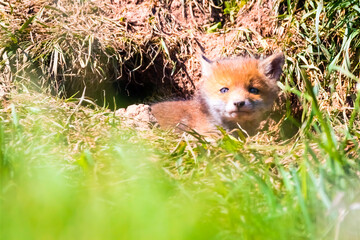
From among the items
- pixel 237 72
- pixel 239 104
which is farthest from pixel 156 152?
pixel 237 72

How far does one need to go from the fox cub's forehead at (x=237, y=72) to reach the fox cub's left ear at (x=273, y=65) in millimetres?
79

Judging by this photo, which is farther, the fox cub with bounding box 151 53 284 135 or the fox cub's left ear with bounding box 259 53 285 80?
the fox cub's left ear with bounding box 259 53 285 80

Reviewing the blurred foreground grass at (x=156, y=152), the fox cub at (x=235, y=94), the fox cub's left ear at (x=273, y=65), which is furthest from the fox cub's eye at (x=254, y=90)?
the blurred foreground grass at (x=156, y=152)

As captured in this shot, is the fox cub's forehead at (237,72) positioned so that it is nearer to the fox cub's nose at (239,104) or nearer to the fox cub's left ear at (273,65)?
the fox cub's left ear at (273,65)

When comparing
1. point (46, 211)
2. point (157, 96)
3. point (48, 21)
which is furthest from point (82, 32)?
point (46, 211)

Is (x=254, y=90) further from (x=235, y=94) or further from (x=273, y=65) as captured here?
(x=273, y=65)

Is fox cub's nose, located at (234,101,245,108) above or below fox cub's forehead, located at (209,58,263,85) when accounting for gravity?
below

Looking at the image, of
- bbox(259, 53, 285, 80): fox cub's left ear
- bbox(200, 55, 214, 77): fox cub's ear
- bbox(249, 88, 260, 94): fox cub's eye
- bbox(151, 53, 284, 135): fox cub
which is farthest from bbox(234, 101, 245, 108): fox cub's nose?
bbox(200, 55, 214, 77): fox cub's ear

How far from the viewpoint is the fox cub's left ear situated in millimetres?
4957

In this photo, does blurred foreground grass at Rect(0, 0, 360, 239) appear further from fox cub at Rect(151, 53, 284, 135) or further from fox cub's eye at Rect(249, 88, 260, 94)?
fox cub's eye at Rect(249, 88, 260, 94)

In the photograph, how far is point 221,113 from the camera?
16.4 ft

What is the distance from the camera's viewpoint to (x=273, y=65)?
5.05 metres

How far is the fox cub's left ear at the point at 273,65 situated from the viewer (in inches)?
195

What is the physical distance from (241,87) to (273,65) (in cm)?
49
